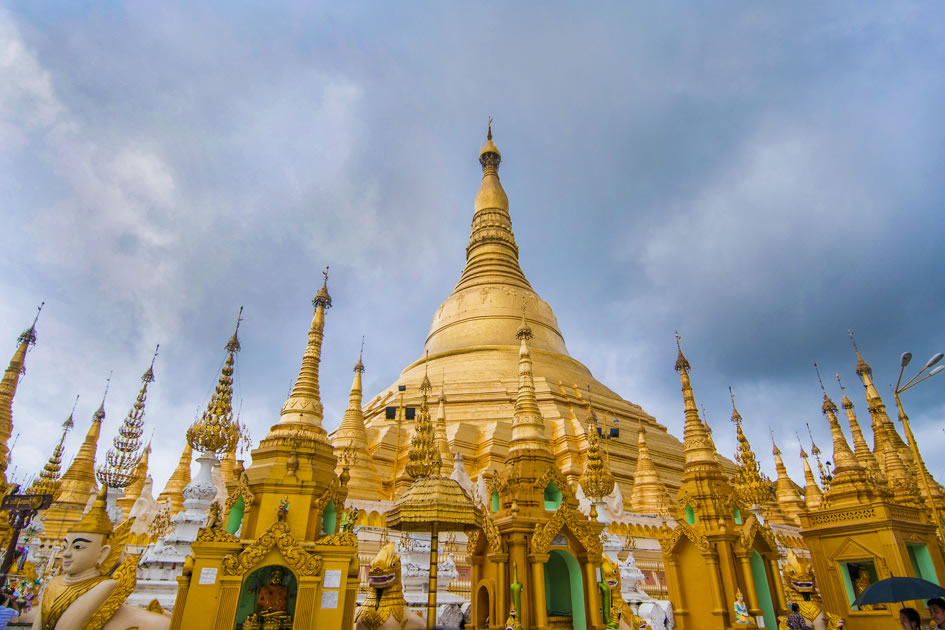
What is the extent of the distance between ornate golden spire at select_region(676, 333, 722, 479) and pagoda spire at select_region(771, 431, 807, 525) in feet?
60.9

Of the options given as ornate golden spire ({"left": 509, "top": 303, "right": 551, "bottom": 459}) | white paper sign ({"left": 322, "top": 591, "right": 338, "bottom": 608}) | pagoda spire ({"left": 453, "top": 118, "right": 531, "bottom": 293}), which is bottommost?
white paper sign ({"left": 322, "top": 591, "right": 338, "bottom": 608})

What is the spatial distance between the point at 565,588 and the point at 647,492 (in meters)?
13.7

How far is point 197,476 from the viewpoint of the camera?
40.7ft

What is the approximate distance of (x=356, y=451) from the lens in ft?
69.9

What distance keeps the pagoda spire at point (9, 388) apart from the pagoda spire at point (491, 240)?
81.1ft

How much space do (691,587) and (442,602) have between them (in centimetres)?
486

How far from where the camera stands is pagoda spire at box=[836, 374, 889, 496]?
13.5 metres

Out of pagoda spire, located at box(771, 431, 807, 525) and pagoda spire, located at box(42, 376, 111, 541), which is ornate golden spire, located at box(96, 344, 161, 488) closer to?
pagoda spire, located at box(42, 376, 111, 541)

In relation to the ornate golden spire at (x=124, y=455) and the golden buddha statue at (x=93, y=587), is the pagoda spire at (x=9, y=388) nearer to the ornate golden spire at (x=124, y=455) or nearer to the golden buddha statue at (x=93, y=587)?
the ornate golden spire at (x=124, y=455)

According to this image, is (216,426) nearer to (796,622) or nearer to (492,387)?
(796,622)

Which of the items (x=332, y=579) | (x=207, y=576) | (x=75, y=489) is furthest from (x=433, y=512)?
(x=75, y=489)

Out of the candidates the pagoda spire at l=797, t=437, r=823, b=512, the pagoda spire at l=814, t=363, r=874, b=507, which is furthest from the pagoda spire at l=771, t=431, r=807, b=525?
the pagoda spire at l=814, t=363, r=874, b=507

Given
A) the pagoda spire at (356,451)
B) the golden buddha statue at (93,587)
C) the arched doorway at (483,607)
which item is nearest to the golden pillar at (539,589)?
the arched doorway at (483,607)

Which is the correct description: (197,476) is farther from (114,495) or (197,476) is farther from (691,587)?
(691,587)
